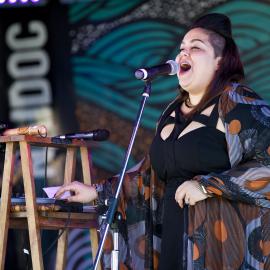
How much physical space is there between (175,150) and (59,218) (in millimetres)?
797

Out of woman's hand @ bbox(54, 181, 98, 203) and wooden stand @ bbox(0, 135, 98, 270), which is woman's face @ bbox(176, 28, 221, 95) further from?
wooden stand @ bbox(0, 135, 98, 270)

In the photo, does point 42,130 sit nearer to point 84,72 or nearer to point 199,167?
point 199,167

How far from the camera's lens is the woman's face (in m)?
3.22

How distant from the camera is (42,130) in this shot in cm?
362

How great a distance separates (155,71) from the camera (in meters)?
2.92

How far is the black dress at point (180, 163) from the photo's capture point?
3121 millimetres

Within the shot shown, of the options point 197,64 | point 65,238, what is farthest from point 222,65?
point 65,238

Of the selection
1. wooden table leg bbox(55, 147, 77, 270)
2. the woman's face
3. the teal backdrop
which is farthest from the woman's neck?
the teal backdrop

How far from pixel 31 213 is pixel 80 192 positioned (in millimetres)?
256

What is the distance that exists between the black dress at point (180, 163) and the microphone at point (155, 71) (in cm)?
28

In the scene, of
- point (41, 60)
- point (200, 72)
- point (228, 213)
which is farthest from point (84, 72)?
point (228, 213)

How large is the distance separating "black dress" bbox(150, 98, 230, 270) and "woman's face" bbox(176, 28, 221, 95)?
107 mm

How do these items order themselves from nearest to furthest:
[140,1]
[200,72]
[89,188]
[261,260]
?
[261,260]
[200,72]
[89,188]
[140,1]

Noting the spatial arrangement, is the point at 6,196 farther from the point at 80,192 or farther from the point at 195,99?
the point at 195,99
